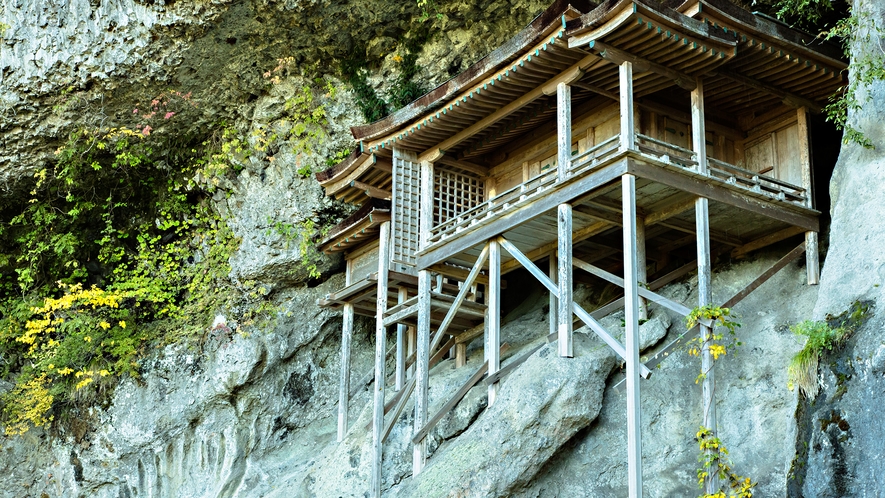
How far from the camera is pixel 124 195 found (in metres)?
22.5

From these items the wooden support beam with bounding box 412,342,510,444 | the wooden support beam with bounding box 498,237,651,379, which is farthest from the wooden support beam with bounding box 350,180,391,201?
the wooden support beam with bounding box 412,342,510,444

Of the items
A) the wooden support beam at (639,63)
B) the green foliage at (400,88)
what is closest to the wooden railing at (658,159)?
the wooden support beam at (639,63)

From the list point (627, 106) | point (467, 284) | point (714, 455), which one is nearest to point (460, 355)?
point (467, 284)

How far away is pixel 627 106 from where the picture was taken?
509 inches

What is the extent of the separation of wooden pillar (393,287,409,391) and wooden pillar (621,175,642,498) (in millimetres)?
5914

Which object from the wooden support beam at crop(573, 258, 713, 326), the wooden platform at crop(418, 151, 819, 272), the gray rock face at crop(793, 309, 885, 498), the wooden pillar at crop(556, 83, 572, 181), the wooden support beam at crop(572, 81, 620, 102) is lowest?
the gray rock face at crop(793, 309, 885, 498)

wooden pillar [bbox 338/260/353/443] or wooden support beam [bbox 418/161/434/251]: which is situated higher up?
wooden support beam [bbox 418/161/434/251]

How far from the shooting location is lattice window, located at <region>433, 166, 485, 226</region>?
1650 cm

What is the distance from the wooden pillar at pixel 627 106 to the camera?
41.8 feet

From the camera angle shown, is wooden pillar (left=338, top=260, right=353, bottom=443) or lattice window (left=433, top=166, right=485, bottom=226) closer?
lattice window (left=433, top=166, right=485, bottom=226)

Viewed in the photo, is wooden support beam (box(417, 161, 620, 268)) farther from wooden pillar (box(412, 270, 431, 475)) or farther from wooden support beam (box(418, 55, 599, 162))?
wooden support beam (box(418, 55, 599, 162))

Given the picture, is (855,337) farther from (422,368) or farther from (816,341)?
(422,368)

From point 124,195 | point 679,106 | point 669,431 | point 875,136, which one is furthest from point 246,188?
point 875,136

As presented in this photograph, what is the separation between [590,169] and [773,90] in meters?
3.20
